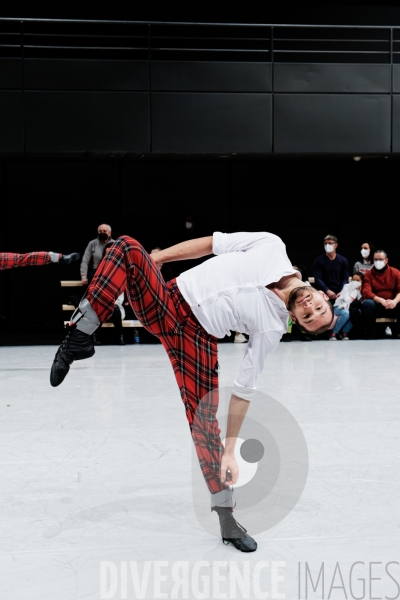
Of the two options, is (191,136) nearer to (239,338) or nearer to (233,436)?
(239,338)

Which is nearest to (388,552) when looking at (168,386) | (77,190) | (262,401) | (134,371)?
(262,401)

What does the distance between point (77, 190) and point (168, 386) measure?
6624 millimetres

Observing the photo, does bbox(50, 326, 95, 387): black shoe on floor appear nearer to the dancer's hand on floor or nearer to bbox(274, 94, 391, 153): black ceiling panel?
the dancer's hand on floor

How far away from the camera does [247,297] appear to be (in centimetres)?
263

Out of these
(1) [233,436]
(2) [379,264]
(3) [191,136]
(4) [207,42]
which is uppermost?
(4) [207,42]

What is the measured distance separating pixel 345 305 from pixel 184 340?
729cm

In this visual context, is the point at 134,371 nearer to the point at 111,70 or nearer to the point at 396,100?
the point at 111,70

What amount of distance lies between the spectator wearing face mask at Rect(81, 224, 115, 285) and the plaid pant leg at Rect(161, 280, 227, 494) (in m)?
7.01

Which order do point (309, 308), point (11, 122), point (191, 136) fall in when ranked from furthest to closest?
point (191, 136), point (11, 122), point (309, 308)

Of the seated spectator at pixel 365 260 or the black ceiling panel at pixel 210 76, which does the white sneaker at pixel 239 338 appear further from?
the black ceiling panel at pixel 210 76

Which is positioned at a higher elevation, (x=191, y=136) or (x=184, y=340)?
(x=191, y=136)

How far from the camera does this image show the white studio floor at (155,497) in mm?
2396

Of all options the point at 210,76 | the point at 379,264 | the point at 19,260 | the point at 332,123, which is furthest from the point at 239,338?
the point at 19,260

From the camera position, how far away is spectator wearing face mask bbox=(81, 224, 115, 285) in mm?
9664
